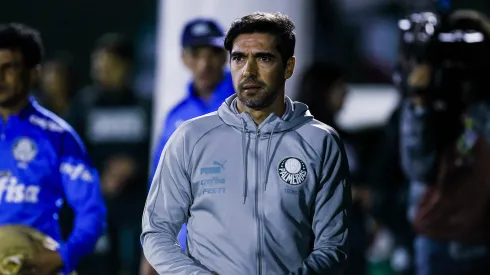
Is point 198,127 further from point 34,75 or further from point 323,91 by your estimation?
point 323,91

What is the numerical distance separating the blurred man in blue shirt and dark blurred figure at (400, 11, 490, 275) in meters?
1.23

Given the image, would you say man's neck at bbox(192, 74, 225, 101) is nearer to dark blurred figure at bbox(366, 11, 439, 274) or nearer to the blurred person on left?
the blurred person on left

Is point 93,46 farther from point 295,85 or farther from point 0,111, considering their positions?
point 0,111

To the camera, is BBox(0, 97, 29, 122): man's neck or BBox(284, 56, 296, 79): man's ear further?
BBox(0, 97, 29, 122): man's neck

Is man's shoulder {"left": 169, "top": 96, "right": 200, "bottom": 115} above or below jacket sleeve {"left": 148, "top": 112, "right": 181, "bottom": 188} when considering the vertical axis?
above

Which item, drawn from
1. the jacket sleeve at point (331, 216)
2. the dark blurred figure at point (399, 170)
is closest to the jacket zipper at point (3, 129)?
the jacket sleeve at point (331, 216)

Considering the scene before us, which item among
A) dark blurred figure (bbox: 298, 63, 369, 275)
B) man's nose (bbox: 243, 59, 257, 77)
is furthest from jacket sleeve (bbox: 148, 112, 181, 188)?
man's nose (bbox: 243, 59, 257, 77)

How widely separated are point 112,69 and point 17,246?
14.1 ft

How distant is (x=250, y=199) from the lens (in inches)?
205

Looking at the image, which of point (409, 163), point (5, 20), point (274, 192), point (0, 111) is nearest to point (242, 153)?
point (274, 192)

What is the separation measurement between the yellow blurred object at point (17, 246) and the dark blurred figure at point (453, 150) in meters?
2.53

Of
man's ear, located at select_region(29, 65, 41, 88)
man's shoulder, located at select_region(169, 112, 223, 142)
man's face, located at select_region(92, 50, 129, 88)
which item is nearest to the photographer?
man's shoulder, located at select_region(169, 112, 223, 142)

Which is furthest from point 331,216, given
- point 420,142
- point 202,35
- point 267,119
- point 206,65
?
point 420,142

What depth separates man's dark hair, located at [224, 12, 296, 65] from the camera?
17.2 feet
